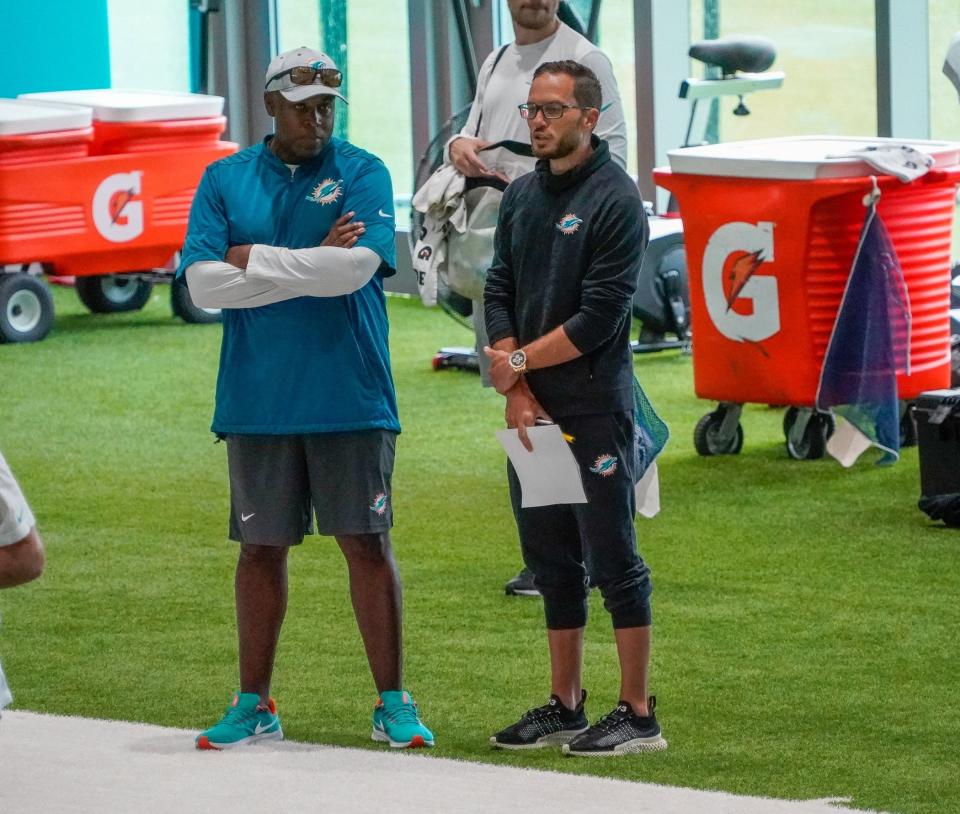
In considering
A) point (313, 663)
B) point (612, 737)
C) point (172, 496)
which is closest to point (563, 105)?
point (612, 737)

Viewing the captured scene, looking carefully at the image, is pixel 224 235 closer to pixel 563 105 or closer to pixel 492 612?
pixel 563 105

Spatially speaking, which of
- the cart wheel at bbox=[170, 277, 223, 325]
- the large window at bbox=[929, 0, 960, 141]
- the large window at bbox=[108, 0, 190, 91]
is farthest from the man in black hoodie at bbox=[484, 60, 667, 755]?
the large window at bbox=[108, 0, 190, 91]

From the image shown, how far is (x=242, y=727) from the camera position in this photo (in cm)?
423

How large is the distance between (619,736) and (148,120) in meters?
7.66

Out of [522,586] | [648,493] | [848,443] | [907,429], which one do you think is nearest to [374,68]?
[907,429]

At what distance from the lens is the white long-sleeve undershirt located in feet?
13.2

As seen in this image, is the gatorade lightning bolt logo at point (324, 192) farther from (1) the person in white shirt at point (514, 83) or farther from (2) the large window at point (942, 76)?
(2) the large window at point (942, 76)

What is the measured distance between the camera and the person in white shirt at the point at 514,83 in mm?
5266

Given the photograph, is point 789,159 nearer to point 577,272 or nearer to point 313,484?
point 577,272

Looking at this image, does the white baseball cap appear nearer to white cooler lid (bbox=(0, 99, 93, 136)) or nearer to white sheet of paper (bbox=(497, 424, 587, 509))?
white sheet of paper (bbox=(497, 424, 587, 509))

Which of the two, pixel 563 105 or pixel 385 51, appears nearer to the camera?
pixel 563 105

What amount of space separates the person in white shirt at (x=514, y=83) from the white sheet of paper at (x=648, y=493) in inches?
33.2

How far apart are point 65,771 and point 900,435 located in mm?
4155

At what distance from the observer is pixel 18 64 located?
13.3 meters
